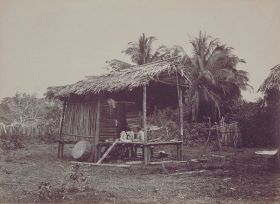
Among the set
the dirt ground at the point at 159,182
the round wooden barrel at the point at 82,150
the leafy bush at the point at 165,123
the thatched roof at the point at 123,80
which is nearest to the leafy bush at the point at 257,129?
the leafy bush at the point at 165,123

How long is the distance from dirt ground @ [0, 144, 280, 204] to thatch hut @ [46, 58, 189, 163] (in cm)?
142

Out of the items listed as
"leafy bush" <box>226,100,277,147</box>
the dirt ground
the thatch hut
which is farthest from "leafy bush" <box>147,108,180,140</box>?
the dirt ground

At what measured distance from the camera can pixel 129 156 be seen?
42.4 feet

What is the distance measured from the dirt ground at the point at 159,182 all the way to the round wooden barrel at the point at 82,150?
0.53 metres

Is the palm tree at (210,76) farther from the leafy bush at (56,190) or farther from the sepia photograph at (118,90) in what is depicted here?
the leafy bush at (56,190)

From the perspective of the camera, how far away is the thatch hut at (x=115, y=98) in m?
10.8

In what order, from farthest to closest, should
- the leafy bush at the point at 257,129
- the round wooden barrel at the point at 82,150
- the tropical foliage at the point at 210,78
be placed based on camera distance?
the tropical foliage at the point at 210,78 → the leafy bush at the point at 257,129 → the round wooden barrel at the point at 82,150

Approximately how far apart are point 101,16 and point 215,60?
13.7 m

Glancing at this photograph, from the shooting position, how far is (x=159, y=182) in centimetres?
784

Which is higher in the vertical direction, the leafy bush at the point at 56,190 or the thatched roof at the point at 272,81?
the thatched roof at the point at 272,81

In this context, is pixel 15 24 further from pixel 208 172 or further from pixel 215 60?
pixel 215 60

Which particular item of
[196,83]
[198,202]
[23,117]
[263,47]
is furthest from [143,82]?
[23,117]

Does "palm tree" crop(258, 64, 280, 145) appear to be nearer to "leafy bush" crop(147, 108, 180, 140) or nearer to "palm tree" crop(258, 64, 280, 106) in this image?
"palm tree" crop(258, 64, 280, 106)

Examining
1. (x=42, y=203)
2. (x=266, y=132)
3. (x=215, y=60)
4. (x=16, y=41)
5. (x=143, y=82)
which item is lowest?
(x=42, y=203)
